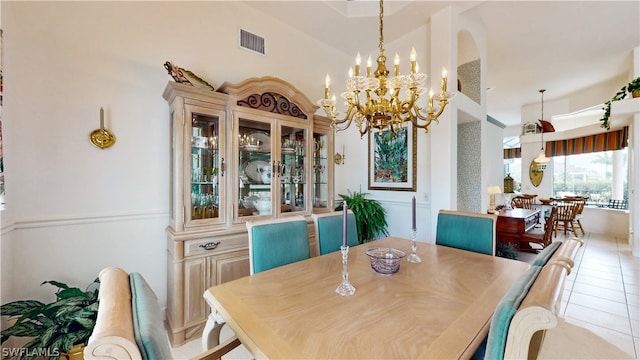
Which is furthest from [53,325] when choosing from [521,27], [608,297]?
[521,27]

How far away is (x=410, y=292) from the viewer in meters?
1.27

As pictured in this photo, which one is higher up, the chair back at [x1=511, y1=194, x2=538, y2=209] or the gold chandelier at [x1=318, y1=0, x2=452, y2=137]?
the gold chandelier at [x1=318, y1=0, x2=452, y2=137]

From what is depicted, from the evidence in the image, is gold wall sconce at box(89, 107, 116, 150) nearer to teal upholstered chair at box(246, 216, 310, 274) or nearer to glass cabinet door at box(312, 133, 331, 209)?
teal upholstered chair at box(246, 216, 310, 274)

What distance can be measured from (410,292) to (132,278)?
1167 mm

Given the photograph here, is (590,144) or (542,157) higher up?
(590,144)

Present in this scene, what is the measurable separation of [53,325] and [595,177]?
10229 millimetres

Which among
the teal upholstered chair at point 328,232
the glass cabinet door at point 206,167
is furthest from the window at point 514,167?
the glass cabinet door at point 206,167

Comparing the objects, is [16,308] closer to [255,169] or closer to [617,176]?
[255,169]

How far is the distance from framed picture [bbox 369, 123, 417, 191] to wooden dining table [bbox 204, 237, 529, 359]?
6.07 feet

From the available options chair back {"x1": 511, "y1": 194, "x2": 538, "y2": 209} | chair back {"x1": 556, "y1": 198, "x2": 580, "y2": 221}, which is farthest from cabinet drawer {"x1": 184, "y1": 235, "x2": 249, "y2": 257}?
chair back {"x1": 556, "y1": 198, "x2": 580, "y2": 221}

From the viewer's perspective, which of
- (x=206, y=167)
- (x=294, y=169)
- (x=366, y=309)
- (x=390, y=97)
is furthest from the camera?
(x=294, y=169)

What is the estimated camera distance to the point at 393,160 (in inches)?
141

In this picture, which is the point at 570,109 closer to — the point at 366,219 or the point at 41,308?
the point at 366,219

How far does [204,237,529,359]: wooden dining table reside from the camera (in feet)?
2.83
